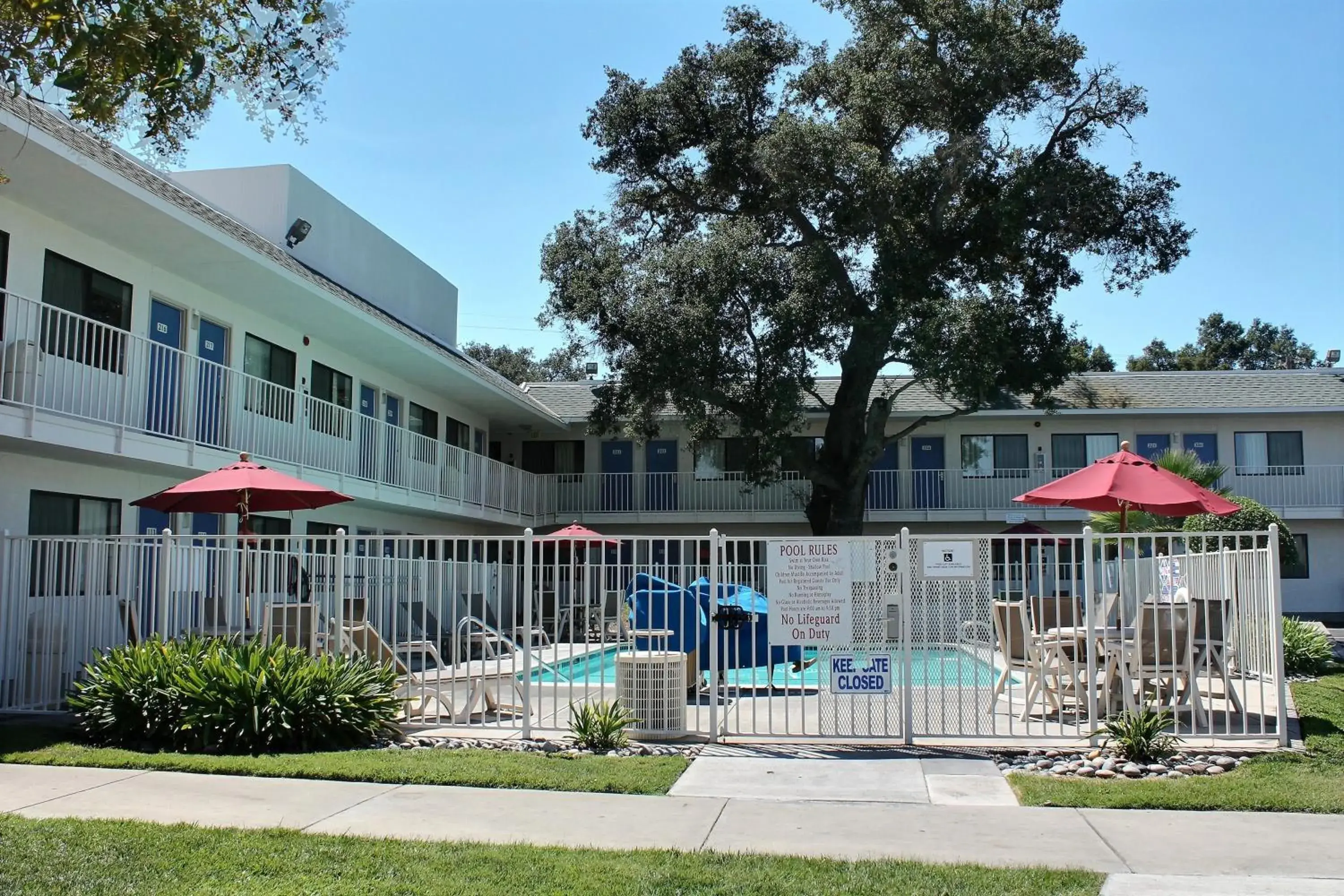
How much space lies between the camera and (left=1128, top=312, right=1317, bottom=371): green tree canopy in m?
61.0

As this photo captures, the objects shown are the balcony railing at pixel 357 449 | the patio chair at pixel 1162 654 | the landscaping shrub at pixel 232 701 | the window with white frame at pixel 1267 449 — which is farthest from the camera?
the window with white frame at pixel 1267 449

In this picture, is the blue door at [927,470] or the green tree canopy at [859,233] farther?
the blue door at [927,470]

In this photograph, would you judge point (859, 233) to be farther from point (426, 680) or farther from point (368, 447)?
point (426, 680)

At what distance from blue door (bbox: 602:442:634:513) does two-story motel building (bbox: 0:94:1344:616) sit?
69mm

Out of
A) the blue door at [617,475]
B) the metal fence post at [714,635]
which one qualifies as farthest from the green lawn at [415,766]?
the blue door at [617,475]

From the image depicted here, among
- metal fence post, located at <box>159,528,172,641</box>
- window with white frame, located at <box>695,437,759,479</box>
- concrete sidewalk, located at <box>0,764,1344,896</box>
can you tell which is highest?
window with white frame, located at <box>695,437,759,479</box>

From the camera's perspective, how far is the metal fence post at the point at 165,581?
34.7ft

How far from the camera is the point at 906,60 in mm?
23750

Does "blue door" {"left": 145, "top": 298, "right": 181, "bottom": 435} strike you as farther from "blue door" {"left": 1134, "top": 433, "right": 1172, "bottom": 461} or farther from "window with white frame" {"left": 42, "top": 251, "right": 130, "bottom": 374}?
"blue door" {"left": 1134, "top": 433, "right": 1172, "bottom": 461}

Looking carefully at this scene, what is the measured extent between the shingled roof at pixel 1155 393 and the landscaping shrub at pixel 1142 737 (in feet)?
64.4

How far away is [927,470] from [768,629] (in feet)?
73.8

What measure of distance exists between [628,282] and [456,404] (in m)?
5.86

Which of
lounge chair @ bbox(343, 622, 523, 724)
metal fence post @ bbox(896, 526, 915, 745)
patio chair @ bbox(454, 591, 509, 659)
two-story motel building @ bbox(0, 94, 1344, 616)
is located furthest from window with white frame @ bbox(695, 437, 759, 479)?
metal fence post @ bbox(896, 526, 915, 745)

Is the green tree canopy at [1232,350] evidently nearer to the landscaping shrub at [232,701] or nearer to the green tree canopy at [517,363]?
the green tree canopy at [517,363]
